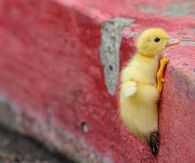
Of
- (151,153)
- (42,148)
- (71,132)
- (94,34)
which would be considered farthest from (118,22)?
(42,148)

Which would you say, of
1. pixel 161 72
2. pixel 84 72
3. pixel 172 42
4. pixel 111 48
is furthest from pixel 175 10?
pixel 161 72

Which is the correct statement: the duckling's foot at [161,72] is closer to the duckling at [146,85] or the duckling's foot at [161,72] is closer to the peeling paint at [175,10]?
the duckling at [146,85]

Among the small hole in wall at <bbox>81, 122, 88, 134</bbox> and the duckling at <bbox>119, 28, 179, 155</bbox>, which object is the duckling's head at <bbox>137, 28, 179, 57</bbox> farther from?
the small hole in wall at <bbox>81, 122, 88, 134</bbox>

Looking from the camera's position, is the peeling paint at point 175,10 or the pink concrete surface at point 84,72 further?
the peeling paint at point 175,10

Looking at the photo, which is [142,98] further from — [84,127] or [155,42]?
[84,127]

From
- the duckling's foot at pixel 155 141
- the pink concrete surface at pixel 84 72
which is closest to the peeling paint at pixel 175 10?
the pink concrete surface at pixel 84 72

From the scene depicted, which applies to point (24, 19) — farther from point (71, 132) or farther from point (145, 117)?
point (145, 117)
